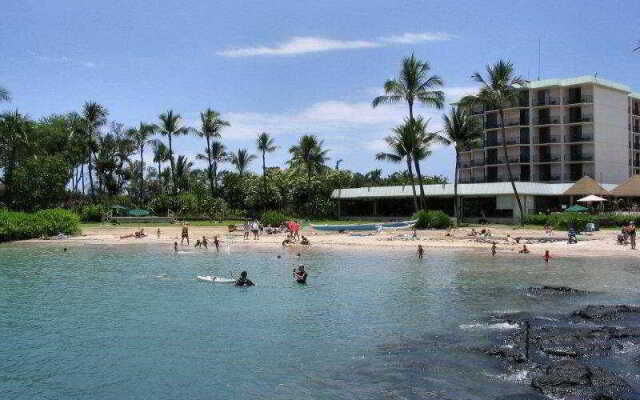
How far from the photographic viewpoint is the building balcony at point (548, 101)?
242 feet

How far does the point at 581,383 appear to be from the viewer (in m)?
11.3

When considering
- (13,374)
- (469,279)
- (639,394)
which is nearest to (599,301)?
(469,279)

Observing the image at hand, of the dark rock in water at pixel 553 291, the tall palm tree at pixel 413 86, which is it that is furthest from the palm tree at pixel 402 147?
the dark rock in water at pixel 553 291

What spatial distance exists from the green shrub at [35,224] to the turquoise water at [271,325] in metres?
17.1

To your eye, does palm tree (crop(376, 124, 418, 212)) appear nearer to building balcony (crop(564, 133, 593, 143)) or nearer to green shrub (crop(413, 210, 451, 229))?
green shrub (crop(413, 210, 451, 229))

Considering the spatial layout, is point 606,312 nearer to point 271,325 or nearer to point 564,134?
point 271,325

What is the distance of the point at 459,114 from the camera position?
51.4 metres

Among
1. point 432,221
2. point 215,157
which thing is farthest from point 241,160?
point 432,221

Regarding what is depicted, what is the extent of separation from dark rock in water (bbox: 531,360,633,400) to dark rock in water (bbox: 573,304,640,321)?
206 inches

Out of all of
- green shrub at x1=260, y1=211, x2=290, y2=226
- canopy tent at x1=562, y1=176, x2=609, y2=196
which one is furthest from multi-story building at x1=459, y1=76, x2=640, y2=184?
green shrub at x1=260, y1=211, x2=290, y2=226

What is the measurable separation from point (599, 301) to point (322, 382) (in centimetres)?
1186

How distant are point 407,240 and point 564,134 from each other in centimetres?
4115

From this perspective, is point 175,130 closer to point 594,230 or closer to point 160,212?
point 160,212

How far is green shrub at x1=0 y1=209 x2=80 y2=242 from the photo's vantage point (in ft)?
152
